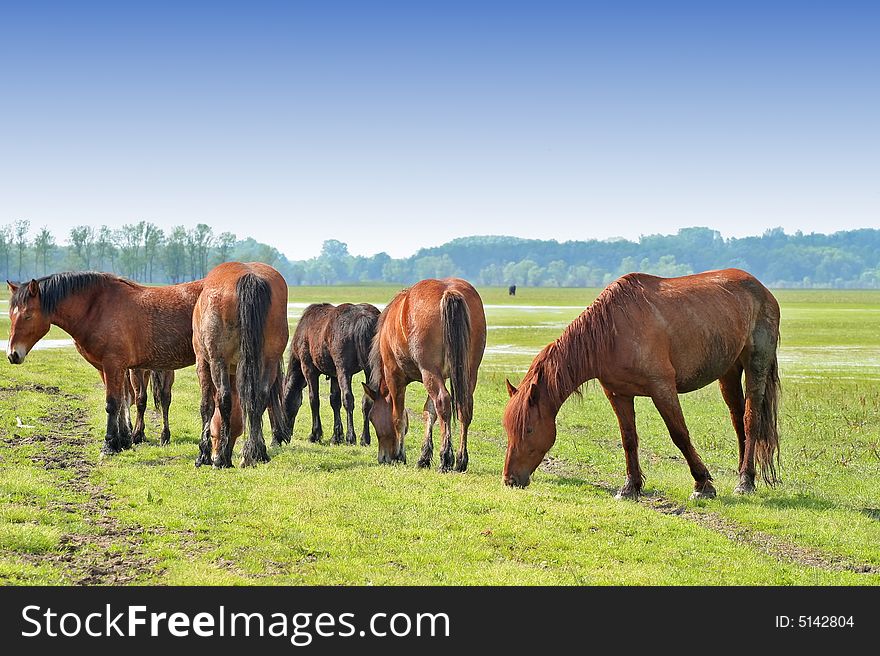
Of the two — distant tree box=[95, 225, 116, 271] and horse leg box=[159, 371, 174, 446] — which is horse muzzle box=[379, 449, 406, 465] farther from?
distant tree box=[95, 225, 116, 271]

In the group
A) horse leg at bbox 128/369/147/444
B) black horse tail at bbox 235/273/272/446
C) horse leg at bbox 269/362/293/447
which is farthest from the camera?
horse leg at bbox 128/369/147/444

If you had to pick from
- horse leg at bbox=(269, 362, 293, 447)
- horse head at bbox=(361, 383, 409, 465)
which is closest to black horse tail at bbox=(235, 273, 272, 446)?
horse leg at bbox=(269, 362, 293, 447)

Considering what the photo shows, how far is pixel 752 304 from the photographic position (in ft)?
31.4

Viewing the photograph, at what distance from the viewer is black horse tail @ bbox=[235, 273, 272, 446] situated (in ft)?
32.5

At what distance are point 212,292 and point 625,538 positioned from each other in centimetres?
614

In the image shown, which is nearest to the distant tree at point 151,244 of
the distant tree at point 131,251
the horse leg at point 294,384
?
the distant tree at point 131,251

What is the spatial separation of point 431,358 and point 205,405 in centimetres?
330

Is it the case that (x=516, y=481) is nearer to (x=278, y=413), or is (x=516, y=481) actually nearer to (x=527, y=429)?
(x=527, y=429)

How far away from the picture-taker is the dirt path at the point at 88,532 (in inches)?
237

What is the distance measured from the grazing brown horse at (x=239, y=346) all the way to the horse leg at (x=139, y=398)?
2.25 meters

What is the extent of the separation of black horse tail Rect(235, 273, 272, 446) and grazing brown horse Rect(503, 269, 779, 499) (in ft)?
10.9

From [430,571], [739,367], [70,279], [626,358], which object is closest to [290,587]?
[430,571]

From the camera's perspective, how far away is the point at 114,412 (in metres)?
10.9

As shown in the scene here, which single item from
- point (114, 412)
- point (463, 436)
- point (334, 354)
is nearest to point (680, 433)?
point (463, 436)
